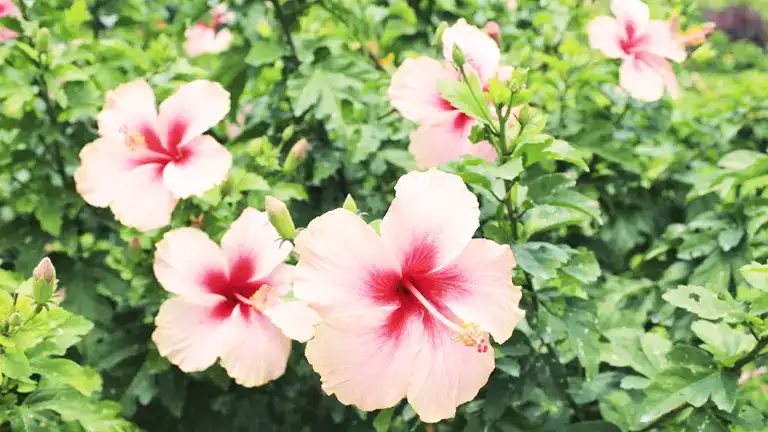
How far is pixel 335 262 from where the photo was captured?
3.33ft

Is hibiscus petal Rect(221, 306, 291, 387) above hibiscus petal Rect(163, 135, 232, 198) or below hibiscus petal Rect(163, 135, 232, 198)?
below

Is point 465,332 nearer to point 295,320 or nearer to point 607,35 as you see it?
Result: point 295,320

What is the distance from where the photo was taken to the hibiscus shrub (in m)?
1.08

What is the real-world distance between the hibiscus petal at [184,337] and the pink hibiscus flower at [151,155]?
0.59 ft

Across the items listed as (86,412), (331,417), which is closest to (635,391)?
(331,417)

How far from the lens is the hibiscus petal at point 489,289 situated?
42.5 inches

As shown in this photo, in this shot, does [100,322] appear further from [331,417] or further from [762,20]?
[762,20]

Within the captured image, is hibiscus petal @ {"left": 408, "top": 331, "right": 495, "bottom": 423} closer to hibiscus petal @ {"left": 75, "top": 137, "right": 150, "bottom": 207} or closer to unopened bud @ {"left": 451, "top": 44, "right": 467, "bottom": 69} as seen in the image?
unopened bud @ {"left": 451, "top": 44, "right": 467, "bottom": 69}

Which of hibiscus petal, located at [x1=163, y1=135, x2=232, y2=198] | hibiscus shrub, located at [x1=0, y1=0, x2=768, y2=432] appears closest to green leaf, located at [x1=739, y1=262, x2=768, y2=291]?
hibiscus shrub, located at [x1=0, y1=0, x2=768, y2=432]

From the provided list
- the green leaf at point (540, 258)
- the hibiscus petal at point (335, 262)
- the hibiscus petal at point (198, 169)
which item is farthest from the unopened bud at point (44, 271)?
the green leaf at point (540, 258)

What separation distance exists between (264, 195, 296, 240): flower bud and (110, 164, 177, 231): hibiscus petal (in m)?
0.35

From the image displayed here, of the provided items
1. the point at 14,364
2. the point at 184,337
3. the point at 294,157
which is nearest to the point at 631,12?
the point at 294,157

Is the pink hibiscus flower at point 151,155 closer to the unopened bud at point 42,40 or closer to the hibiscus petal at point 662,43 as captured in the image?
the unopened bud at point 42,40

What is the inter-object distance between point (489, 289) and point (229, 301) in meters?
0.59
